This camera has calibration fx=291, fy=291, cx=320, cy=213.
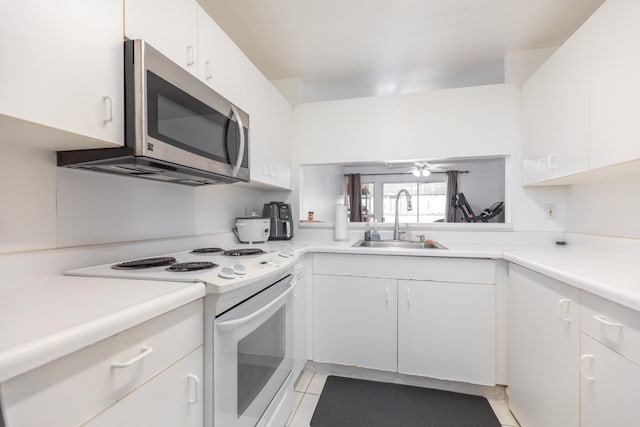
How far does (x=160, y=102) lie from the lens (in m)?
0.98

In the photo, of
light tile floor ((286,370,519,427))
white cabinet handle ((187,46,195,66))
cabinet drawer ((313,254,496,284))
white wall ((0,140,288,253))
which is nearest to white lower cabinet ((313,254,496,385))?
cabinet drawer ((313,254,496,284))

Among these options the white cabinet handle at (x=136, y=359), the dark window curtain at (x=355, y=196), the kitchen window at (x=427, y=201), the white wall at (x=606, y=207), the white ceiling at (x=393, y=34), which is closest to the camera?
the white cabinet handle at (x=136, y=359)

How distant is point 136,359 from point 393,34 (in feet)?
7.08

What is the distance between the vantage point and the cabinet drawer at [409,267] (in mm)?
1717

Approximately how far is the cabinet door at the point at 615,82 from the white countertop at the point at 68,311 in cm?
165

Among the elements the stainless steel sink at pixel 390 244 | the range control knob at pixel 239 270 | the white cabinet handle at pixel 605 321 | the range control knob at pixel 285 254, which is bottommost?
the white cabinet handle at pixel 605 321

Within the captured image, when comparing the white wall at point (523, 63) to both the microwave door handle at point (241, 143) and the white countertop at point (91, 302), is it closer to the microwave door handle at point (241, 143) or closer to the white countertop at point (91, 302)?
the white countertop at point (91, 302)

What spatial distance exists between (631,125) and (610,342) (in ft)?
2.69

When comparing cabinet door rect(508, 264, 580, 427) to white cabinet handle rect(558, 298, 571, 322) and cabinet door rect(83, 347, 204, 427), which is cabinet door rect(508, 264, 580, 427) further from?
cabinet door rect(83, 347, 204, 427)

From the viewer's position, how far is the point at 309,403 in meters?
1.71

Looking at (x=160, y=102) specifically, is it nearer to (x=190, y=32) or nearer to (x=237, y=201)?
(x=190, y=32)

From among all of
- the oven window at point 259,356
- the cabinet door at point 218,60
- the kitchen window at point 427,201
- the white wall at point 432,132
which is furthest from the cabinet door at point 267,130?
the kitchen window at point 427,201

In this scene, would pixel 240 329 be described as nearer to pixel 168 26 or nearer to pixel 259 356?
pixel 259 356

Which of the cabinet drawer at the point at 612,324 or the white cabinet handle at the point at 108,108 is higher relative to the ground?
the white cabinet handle at the point at 108,108
